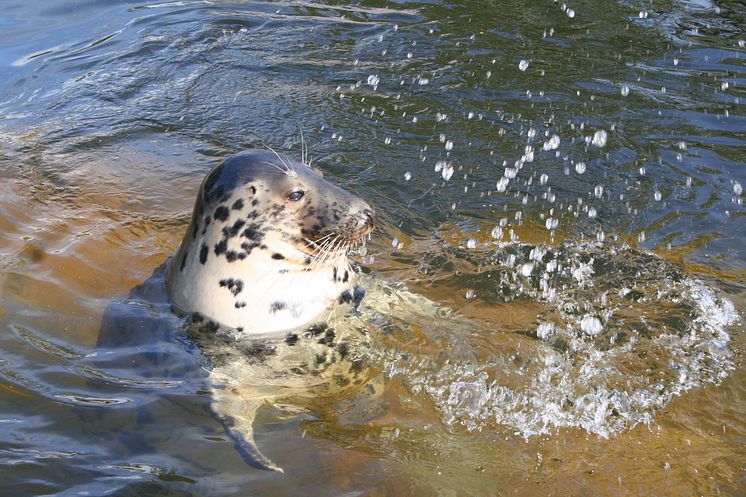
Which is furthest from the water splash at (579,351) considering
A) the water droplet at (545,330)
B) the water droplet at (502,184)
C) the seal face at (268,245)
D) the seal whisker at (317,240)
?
the water droplet at (502,184)

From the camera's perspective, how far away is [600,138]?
628cm

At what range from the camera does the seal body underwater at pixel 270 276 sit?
3912 millimetres

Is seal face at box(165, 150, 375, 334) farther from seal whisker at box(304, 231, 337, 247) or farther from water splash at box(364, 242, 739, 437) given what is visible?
water splash at box(364, 242, 739, 437)

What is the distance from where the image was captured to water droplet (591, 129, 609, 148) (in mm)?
6211

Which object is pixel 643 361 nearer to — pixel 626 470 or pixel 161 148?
pixel 626 470

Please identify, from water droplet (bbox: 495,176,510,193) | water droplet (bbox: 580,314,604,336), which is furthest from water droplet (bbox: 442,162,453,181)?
water droplet (bbox: 580,314,604,336)

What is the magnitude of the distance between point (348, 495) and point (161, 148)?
396 centimetres

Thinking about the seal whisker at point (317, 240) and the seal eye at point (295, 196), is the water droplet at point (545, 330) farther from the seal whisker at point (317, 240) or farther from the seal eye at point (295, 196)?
the seal eye at point (295, 196)

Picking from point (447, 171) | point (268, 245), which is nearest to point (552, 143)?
point (447, 171)

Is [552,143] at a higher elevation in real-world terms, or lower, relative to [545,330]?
higher

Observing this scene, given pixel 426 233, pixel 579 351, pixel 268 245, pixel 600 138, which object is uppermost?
pixel 268 245

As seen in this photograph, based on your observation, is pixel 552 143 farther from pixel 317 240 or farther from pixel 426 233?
pixel 317 240

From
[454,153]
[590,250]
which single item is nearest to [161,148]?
[454,153]

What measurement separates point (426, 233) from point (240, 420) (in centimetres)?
215
